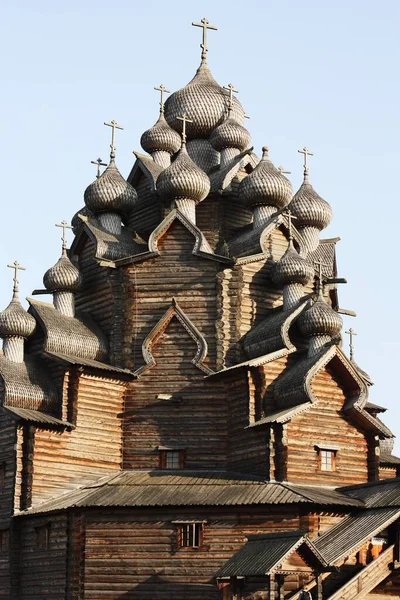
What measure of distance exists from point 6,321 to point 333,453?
9.61 m

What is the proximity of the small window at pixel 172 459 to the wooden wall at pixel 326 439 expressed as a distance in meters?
3.33

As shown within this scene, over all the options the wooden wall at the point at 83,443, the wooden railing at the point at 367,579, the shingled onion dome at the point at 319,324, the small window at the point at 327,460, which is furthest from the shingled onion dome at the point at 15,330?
the wooden railing at the point at 367,579

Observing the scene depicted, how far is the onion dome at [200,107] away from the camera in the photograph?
115ft

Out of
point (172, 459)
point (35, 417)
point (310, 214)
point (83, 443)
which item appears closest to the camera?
point (35, 417)

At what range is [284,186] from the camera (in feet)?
102

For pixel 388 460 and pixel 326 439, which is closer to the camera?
pixel 326 439

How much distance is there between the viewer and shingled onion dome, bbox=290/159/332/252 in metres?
33.6

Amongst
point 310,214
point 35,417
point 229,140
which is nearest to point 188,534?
point 35,417

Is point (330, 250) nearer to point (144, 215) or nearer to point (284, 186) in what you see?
point (284, 186)

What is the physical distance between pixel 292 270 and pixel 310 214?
5.19 meters

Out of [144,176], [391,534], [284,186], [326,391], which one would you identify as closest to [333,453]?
[326,391]

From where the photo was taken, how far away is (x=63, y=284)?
30.6 meters

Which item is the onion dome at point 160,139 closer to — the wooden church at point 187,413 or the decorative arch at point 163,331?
the wooden church at point 187,413

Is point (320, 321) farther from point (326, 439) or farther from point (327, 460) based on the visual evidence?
point (327, 460)
